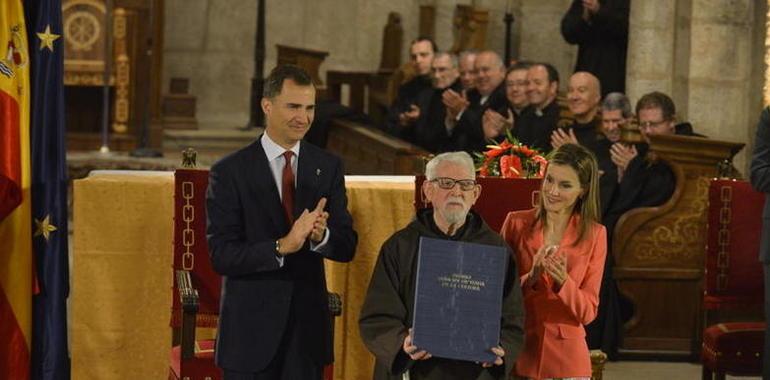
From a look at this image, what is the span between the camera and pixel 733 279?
24.6ft

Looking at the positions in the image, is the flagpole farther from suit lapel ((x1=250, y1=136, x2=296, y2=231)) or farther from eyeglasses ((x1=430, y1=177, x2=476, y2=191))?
eyeglasses ((x1=430, y1=177, x2=476, y2=191))

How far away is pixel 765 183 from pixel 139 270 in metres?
2.63

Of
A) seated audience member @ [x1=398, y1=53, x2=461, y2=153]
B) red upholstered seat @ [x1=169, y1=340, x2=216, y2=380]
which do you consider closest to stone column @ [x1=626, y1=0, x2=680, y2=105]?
seated audience member @ [x1=398, y1=53, x2=461, y2=153]

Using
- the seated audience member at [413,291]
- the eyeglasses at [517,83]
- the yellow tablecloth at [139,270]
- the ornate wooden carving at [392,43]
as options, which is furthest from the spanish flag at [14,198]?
the ornate wooden carving at [392,43]

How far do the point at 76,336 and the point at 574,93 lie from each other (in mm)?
3721

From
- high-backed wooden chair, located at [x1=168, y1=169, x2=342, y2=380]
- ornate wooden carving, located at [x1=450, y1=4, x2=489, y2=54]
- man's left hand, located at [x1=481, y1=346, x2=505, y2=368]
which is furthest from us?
ornate wooden carving, located at [x1=450, y1=4, x2=489, y2=54]

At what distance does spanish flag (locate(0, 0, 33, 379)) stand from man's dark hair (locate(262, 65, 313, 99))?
4.01 feet

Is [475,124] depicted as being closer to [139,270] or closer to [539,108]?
[539,108]

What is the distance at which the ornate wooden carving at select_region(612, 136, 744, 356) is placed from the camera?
9086 mm

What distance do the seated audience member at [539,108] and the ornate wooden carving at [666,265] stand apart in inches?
48.2

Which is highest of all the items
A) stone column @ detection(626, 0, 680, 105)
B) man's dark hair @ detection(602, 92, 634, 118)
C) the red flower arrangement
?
stone column @ detection(626, 0, 680, 105)

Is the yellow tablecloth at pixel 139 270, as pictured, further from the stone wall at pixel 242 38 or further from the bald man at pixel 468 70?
the stone wall at pixel 242 38

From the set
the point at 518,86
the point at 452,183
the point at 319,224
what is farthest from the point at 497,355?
the point at 518,86

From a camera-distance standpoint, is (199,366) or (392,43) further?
(392,43)
